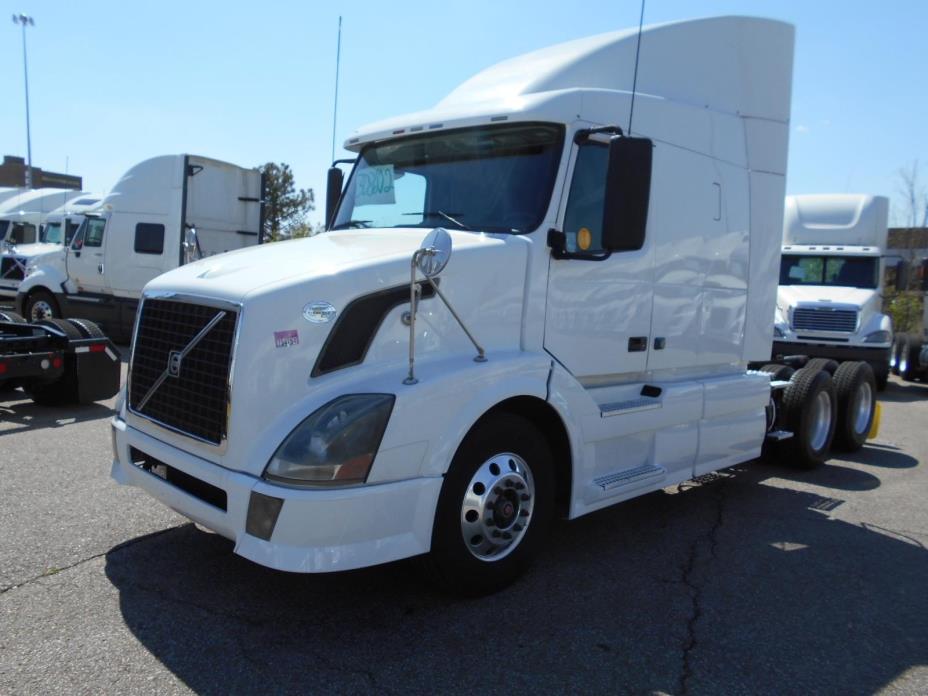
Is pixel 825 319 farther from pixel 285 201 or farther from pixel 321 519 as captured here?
pixel 285 201

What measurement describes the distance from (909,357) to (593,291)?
13854 mm

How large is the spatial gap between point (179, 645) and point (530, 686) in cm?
157

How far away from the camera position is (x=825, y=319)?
1338cm

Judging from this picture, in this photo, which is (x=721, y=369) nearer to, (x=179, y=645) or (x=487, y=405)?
(x=487, y=405)

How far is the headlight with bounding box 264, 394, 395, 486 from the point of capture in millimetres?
3340

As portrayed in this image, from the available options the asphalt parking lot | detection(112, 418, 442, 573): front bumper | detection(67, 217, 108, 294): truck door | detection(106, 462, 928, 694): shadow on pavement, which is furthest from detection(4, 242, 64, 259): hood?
detection(112, 418, 442, 573): front bumper

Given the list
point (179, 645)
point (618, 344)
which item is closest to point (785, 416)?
point (618, 344)

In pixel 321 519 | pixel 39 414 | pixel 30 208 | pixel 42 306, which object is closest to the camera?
pixel 321 519

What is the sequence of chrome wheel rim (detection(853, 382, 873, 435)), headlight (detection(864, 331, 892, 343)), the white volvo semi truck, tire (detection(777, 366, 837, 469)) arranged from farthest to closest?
headlight (detection(864, 331, 892, 343)) → chrome wheel rim (detection(853, 382, 873, 435)) → tire (detection(777, 366, 837, 469)) → the white volvo semi truck

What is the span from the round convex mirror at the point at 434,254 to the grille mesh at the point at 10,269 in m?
20.0

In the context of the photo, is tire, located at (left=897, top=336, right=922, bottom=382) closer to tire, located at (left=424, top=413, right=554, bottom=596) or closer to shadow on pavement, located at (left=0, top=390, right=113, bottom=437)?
tire, located at (left=424, top=413, right=554, bottom=596)

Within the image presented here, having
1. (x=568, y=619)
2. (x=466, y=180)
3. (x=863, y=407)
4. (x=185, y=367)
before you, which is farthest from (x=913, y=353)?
(x=185, y=367)

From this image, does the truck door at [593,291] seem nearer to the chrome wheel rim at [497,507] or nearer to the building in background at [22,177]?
the chrome wheel rim at [497,507]

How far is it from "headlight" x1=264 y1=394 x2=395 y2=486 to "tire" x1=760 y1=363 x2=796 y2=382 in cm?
555
